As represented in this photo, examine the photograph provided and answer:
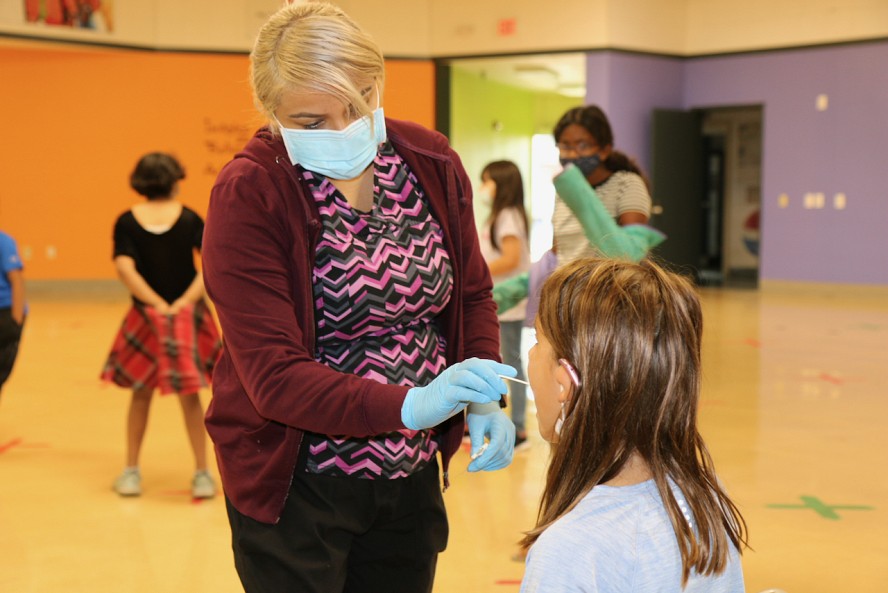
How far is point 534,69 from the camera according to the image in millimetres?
14094

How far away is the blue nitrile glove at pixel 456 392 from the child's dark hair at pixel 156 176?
3091 millimetres

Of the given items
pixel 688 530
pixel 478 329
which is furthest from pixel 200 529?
pixel 688 530

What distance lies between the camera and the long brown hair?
1199mm

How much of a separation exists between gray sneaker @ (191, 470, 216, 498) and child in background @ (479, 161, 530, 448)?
147 centimetres

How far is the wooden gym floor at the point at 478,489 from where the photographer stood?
10.7 feet

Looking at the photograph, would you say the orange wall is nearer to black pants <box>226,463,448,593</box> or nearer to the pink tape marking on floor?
the pink tape marking on floor

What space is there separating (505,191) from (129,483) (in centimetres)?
216

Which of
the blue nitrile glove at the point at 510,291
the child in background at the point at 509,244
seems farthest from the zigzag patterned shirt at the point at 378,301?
the child in background at the point at 509,244

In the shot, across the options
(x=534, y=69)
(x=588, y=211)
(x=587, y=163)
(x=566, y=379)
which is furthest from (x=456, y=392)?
(x=534, y=69)

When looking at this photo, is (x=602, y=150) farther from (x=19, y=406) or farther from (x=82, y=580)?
(x=19, y=406)

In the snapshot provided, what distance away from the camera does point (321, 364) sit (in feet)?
4.79

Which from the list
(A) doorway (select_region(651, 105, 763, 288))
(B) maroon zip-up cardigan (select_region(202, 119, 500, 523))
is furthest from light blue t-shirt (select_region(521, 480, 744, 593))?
(A) doorway (select_region(651, 105, 763, 288))

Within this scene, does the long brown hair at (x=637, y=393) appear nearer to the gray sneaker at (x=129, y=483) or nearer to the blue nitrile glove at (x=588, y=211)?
the blue nitrile glove at (x=588, y=211)

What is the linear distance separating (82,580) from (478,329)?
2130 millimetres
